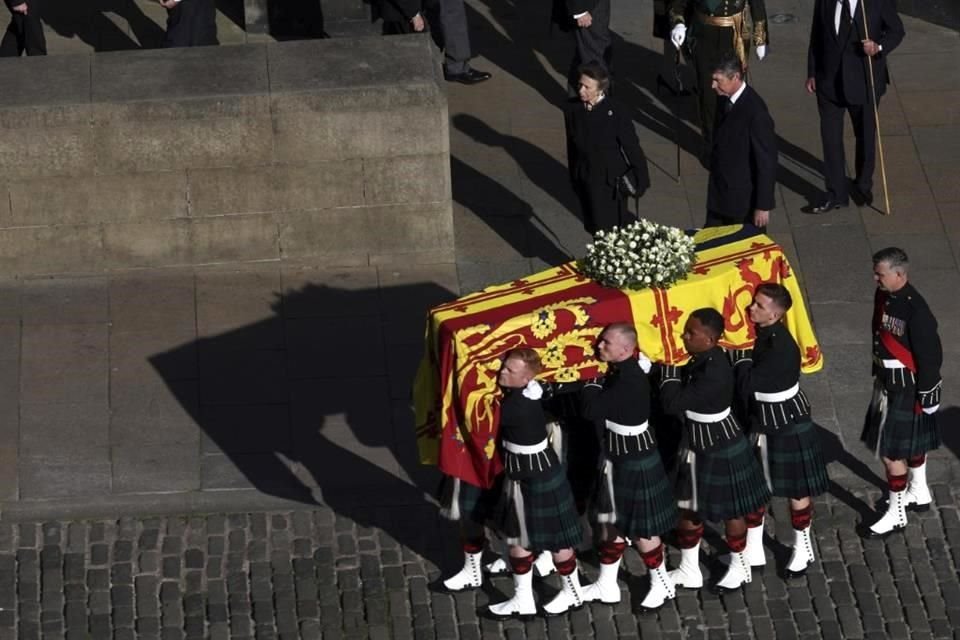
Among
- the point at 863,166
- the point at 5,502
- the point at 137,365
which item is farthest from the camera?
the point at 863,166

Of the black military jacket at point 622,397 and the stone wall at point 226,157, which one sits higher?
the black military jacket at point 622,397

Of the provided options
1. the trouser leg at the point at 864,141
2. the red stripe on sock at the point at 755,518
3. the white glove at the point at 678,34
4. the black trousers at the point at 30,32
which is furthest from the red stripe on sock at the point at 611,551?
the black trousers at the point at 30,32

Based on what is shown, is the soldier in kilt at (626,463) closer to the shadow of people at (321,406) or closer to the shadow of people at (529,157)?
the shadow of people at (321,406)

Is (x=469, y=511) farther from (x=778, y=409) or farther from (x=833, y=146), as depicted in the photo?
(x=833, y=146)

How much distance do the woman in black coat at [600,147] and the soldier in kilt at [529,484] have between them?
9.64ft

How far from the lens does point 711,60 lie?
14.8 metres

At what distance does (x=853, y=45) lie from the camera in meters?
14.0

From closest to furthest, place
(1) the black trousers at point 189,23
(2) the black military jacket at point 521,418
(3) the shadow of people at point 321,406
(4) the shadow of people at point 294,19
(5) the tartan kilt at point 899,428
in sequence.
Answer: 1. (2) the black military jacket at point 521,418
2. (5) the tartan kilt at point 899,428
3. (3) the shadow of people at point 321,406
4. (1) the black trousers at point 189,23
5. (4) the shadow of people at point 294,19

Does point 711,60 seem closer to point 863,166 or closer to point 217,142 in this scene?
point 863,166

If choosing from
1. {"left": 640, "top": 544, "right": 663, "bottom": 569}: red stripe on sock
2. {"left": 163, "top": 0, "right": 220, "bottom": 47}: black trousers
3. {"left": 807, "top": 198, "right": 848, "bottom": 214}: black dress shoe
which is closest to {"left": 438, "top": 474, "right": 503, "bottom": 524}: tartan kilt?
{"left": 640, "top": 544, "right": 663, "bottom": 569}: red stripe on sock

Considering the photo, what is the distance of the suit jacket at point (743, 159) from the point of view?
41.9 feet

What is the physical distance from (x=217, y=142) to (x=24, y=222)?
1.39 meters

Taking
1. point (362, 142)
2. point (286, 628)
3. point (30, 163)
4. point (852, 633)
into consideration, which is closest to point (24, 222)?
point (30, 163)

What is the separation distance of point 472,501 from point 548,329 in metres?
0.96
